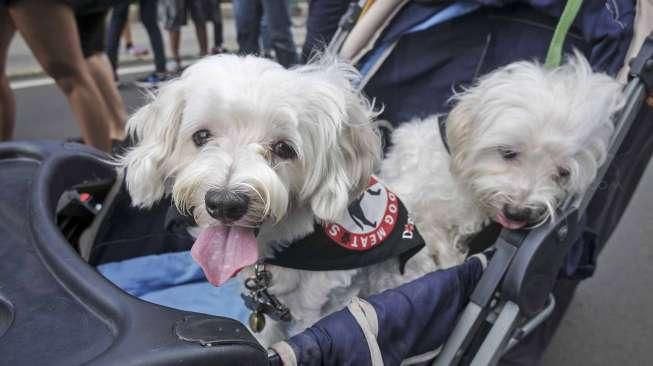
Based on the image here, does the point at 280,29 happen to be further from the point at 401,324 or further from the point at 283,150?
the point at 401,324

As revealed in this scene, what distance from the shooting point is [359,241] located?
1.48 metres

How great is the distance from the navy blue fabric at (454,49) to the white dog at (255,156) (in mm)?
733

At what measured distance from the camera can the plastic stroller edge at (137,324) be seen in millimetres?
771

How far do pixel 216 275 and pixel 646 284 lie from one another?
2516 mm

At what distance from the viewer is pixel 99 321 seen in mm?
880

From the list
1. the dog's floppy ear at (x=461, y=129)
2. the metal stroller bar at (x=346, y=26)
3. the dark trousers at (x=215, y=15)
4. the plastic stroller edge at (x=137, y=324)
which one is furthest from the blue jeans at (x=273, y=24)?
the plastic stroller edge at (x=137, y=324)

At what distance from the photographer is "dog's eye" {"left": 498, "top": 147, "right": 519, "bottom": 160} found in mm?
1759

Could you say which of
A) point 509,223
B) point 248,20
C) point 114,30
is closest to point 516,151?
point 509,223

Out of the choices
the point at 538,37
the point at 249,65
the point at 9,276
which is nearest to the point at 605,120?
the point at 538,37

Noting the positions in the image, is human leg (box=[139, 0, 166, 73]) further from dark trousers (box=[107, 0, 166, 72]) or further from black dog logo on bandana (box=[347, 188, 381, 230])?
black dog logo on bandana (box=[347, 188, 381, 230])

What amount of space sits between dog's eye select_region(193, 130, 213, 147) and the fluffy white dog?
0.83m

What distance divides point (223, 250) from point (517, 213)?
0.82 meters

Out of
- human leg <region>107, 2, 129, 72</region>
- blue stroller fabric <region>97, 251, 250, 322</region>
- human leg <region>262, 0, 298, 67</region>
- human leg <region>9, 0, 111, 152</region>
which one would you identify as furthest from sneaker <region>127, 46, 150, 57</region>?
blue stroller fabric <region>97, 251, 250, 322</region>

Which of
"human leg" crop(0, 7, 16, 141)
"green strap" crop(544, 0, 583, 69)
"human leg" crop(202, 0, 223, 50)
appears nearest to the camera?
"green strap" crop(544, 0, 583, 69)
